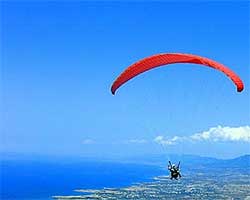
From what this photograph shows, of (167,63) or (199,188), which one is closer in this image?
(167,63)

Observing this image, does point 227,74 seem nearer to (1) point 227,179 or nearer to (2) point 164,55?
(2) point 164,55

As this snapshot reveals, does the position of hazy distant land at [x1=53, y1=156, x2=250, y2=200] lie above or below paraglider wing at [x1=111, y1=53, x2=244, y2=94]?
above

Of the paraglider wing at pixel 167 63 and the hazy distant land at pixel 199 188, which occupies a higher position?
the hazy distant land at pixel 199 188

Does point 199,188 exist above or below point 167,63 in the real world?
above

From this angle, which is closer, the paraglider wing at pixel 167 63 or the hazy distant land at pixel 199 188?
the paraglider wing at pixel 167 63

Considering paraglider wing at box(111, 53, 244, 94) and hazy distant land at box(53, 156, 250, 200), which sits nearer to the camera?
paraglider wing at box(111, 53, 244, 94)

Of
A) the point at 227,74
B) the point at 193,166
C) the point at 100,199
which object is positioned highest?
the point at 193,166

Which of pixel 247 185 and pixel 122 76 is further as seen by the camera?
pixel 247 185

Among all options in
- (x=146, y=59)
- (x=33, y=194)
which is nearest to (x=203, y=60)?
(x=146, y=59)
